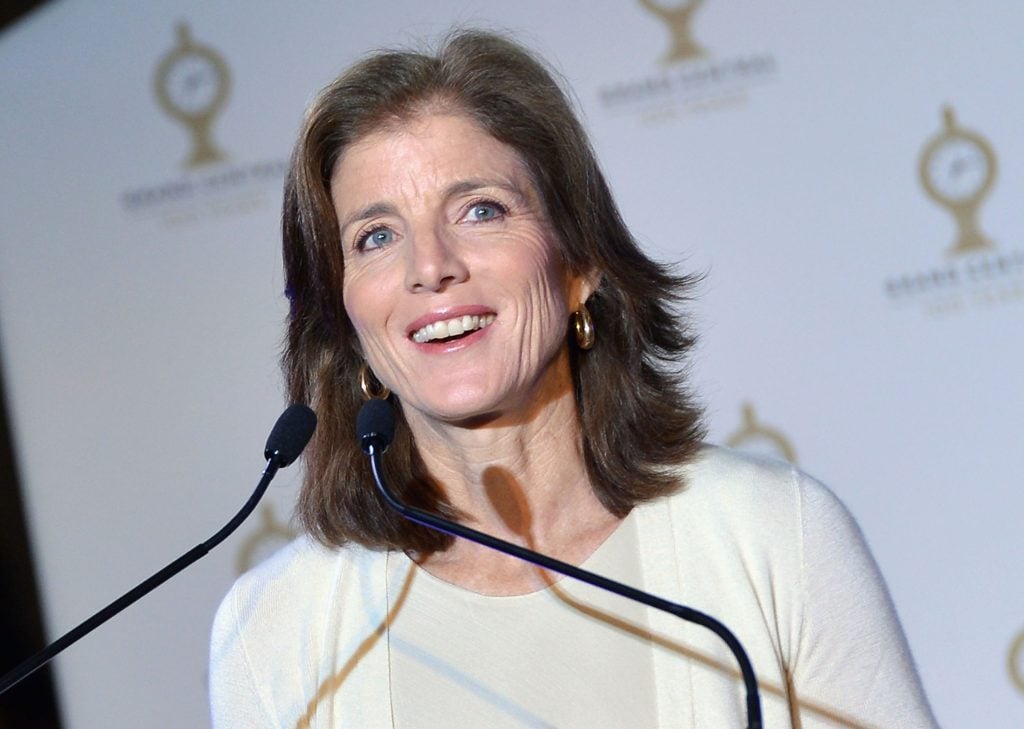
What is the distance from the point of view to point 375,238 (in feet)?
6.12

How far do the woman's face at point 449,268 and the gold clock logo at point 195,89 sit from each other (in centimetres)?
147

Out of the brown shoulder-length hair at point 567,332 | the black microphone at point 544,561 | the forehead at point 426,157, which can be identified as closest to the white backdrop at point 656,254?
the brown shoulder-length hair at point 567,332

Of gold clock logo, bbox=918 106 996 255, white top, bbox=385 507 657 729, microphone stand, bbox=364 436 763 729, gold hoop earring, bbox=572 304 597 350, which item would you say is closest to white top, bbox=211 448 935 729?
white top, bbox=385 507 657 729

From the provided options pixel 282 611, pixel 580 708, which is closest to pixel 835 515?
pixel 580 708

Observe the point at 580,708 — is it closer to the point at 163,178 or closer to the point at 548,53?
the point at 548,53

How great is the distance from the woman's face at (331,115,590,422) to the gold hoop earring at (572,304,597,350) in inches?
4.0

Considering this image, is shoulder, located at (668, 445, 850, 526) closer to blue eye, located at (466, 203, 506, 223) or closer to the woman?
the woman

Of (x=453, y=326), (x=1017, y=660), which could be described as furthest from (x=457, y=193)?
(x=1017, y=660)

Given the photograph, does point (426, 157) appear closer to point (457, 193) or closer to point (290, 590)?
point (457, 193)

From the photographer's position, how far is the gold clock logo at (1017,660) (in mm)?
2934

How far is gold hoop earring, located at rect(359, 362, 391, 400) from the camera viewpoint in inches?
81.1

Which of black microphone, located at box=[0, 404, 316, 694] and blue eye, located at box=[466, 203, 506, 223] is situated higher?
blue eye, located at box=[466, 203, 506, 223]

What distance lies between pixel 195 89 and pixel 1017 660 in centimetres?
233

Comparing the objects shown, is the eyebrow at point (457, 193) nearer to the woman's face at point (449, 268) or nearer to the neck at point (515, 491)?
the woman's face at point (449, 268)
